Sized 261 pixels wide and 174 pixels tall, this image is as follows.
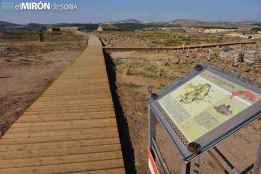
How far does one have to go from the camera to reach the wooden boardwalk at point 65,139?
14.7 ft

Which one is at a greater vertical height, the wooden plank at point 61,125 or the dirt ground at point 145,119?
the wooden plank at point 61,125

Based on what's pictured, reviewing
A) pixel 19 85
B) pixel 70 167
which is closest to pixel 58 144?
pixel 70 167

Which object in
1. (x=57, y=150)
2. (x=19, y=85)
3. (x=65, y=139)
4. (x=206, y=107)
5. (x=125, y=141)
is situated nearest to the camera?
(x=206, y=107)

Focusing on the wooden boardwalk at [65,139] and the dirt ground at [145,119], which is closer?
the wooden boardwalk at [65,139]

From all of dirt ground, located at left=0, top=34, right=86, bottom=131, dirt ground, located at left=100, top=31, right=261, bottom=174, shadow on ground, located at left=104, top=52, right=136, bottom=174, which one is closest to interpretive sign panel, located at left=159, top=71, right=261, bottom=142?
dirt ground, located at left=100, top=31, right=261, bottom=174

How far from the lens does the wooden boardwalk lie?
448 cm

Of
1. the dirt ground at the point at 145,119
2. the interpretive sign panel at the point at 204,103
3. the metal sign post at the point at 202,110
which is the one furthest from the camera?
the dirt ground at the point at 145,119

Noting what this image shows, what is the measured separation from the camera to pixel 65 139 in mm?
5426

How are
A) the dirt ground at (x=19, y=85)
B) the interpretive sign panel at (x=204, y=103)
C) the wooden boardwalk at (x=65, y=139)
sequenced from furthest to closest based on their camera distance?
the dirt ground at (x=19, y=85) < the wooden boardwalk at (x=65, y=139) < the interpretive sign panel at (x=204, y=103)

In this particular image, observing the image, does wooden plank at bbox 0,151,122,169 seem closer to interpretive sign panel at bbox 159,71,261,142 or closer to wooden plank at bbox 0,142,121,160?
wooden plank at bbox 0,142,121,160

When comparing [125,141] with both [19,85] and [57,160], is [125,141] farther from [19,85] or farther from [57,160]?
[19,85]

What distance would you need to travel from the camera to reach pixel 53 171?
4.35 meters

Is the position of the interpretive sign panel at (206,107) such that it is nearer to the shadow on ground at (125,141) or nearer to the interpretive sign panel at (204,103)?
the interpretive sign panel at (204,103)

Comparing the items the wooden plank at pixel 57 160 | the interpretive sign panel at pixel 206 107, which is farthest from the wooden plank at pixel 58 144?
the interpretive sign panel at pixel 206 107
